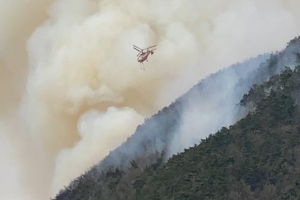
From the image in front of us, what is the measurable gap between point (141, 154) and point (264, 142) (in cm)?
4384

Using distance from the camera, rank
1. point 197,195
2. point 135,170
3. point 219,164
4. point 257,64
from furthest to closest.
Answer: point 257,64
point 135,170
point 219,164
point 197,195

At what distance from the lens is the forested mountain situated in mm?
98750

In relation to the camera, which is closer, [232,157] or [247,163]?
[247,163]

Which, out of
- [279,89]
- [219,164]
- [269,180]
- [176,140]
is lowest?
[269,180]

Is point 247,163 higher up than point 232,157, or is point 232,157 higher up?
point 232,157

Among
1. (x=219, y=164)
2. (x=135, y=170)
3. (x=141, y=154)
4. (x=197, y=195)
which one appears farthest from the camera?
(x=141, y=154)

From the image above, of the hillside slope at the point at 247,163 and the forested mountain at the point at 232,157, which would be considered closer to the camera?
the hillside slope at the point at 247,163

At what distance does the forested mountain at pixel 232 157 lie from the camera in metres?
98.8

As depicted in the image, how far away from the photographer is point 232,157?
10488 cm

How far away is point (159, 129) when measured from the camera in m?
163

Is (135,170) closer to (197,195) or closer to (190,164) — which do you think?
(190,164)

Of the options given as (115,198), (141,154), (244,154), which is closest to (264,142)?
(244,154)

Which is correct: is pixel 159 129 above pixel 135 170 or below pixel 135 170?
above

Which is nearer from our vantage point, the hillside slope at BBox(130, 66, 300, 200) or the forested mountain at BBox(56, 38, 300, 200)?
the hillside slope at BBox(130, 66, 300, 200)
